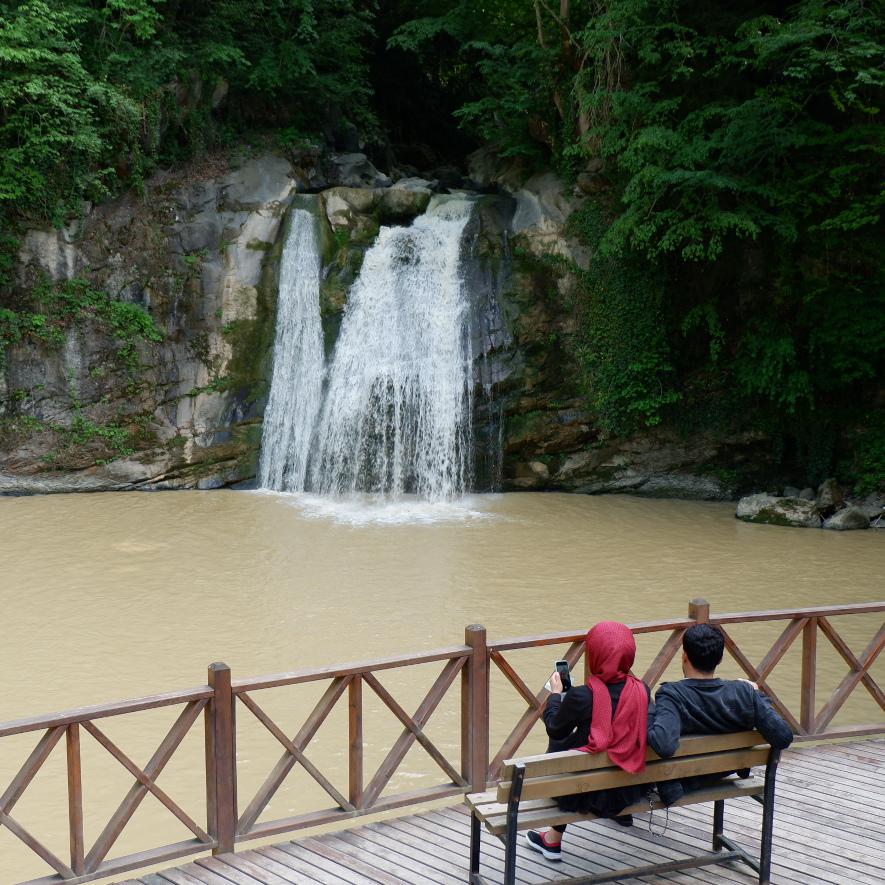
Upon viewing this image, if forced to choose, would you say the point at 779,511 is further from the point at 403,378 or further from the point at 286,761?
the point at 286,761

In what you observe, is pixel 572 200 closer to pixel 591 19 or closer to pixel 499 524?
pixel 591 19

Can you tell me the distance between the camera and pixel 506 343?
55.5 feet

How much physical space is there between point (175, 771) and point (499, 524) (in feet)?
25.8

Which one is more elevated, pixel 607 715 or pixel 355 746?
pixel 607 715

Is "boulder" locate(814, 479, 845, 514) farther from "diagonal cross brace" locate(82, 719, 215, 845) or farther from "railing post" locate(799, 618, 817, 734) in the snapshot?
"diagonal cross brace" locate(82, 719, 215, 845)

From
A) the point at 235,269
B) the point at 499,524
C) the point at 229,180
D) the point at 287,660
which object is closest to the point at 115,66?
the point at 229,180

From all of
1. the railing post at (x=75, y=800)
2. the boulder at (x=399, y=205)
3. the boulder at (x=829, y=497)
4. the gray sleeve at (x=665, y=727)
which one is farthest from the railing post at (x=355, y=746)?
the boulder at (x=399, y=205)

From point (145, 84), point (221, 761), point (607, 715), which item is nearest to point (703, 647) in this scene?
point (607, 715)

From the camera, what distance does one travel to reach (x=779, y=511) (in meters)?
15.0

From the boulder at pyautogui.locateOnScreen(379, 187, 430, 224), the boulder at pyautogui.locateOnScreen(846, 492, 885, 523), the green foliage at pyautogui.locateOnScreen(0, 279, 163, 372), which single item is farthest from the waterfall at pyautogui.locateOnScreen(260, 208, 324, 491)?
the boulder at pyautogui.locateOnScreen(846, 492, 885, 523)

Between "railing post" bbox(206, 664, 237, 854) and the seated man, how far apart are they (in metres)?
2.05

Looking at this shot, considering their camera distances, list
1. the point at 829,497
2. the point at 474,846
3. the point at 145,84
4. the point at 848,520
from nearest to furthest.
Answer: the point at 474,846 → the point at 848,520 → the point at 829,497 → the point at 145,84

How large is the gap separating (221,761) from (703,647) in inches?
94.8

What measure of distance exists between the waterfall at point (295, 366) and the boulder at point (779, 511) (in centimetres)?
727
